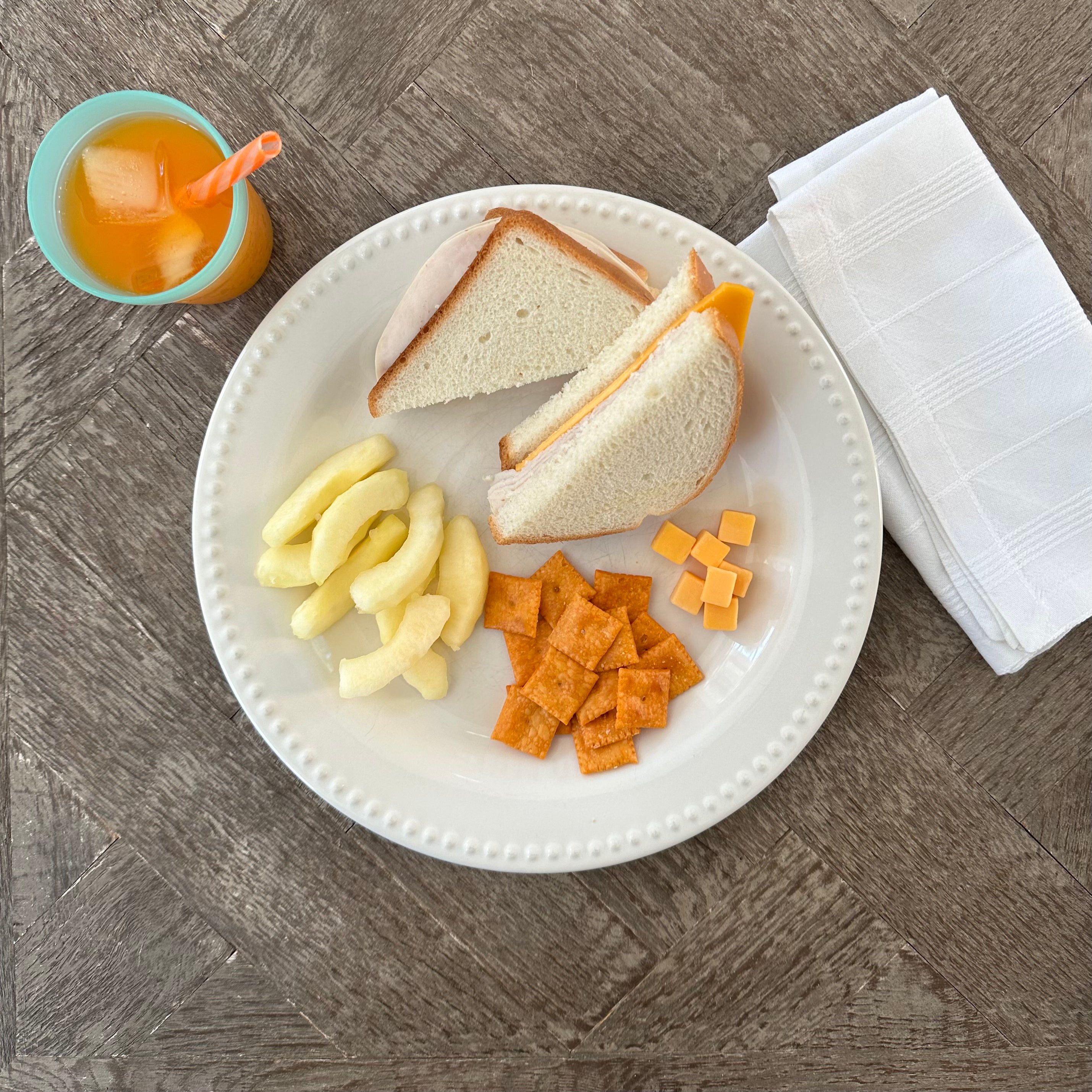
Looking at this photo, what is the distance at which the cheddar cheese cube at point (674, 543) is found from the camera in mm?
1394

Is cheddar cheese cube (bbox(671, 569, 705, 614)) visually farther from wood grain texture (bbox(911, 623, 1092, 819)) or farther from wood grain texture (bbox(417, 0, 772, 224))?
wood grain texture (bbox(417, 0, 772, 224))

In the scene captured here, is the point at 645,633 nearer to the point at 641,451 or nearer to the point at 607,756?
the point at 607,756

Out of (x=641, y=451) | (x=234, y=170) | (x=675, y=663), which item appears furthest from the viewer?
(x=675, y=663)

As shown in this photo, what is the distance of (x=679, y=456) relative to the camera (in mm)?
1323

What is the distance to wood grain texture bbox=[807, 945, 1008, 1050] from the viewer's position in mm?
1499

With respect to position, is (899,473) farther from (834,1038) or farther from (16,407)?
(16,407)

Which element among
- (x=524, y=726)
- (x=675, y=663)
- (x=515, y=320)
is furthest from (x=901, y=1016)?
(x=515, y=320)

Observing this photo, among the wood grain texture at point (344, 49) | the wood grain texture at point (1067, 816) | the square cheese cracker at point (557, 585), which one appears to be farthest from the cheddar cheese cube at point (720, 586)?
the wood grain texture at point (344, 49)

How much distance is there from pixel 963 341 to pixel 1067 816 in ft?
3.17

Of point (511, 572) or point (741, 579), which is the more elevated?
point (511, 572)

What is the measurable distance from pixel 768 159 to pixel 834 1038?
174cm

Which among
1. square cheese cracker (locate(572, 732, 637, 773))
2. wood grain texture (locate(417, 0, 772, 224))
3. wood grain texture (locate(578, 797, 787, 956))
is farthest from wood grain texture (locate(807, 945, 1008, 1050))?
wood grain texture (locate(417, 0, 772, 224))

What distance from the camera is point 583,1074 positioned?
1.49 m

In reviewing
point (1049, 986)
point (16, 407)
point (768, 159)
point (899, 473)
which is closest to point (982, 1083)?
point (1049, 986)
